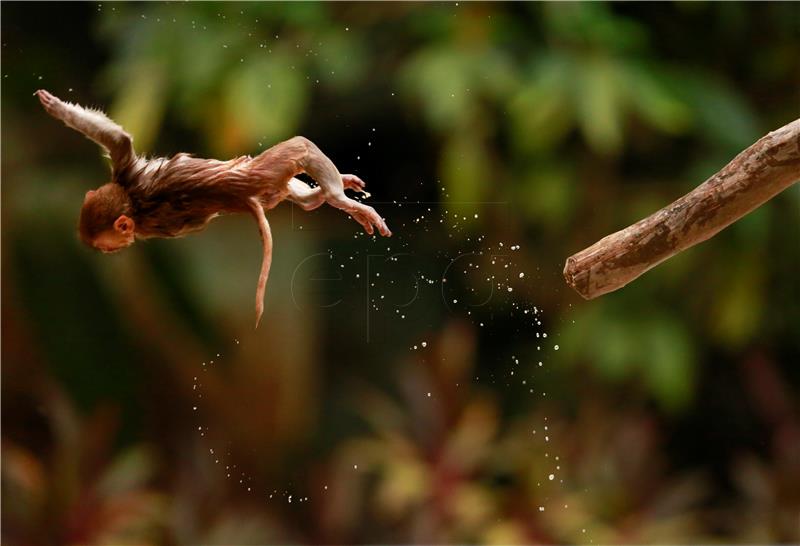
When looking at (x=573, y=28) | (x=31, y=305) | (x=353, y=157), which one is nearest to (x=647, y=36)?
(x=573, y=28)

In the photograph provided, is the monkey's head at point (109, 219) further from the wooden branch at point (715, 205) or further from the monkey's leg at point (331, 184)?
the wooden branch at point (715, 205)

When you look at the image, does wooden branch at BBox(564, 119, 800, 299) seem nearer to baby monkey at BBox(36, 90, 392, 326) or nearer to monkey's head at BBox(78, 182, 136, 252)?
baby monkey at BBox(36, 90, 392, 326)

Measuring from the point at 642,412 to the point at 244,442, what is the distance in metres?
0.78

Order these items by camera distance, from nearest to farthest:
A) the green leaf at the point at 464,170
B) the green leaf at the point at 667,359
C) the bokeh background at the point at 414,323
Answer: the green leaf at the point at 464,170, the bokeh background at the point at 414,323, the green leaf at the point at 667,359

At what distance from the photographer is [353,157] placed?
751 mm

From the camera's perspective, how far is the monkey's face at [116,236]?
0.51 meters

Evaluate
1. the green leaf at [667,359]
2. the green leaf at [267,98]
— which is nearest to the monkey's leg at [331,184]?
the green leaf at [267,98]

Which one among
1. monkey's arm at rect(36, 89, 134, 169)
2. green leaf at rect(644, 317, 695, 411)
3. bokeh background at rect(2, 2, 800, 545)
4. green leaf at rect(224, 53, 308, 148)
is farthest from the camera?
green leaf at rect(644, 317, 695, 411)

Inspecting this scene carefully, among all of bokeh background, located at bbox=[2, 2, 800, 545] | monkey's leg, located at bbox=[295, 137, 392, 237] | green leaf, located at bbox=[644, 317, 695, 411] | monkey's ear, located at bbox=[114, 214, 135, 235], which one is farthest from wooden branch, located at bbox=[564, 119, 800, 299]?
green leaf, located at bbox=[644, 317, 695, 411]

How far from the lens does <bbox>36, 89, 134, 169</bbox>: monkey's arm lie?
0.50m

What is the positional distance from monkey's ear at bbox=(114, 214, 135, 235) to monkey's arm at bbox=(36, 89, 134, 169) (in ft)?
0.09

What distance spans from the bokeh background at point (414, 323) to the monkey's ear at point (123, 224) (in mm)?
520

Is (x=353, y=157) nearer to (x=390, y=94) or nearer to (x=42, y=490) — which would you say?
(x=390, y=94)

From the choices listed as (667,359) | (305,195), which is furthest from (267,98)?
(667,359)
